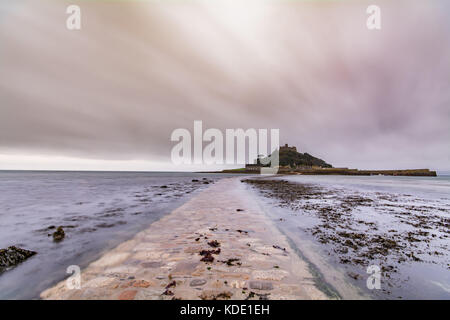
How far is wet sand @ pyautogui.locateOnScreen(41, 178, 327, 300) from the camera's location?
373 cm

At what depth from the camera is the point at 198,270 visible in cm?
467

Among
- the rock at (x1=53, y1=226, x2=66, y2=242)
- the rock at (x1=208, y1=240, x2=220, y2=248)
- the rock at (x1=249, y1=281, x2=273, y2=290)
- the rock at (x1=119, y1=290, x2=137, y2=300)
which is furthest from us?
the rock at (x1=53, y1=226, x2=66, y2=242)

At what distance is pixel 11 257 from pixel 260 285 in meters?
8.00

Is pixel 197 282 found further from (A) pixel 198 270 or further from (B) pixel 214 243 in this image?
(B) pixel 214 243

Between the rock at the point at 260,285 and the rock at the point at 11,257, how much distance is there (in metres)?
7.29

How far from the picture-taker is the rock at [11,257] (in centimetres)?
535

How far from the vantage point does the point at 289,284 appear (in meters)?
4.07

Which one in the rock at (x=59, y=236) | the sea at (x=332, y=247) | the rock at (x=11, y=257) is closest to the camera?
the sea at (x=332, y=247)

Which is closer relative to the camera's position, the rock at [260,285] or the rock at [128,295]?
the rock at [128,295]

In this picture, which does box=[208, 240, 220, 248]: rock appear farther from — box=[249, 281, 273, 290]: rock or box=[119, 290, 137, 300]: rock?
box=[119, 290, 137, 300]: rock

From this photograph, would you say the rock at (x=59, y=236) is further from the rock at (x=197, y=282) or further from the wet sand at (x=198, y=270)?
the rock at (x=197, y=282)

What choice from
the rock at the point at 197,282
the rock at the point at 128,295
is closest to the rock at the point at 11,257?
the rock at the point at 128,295

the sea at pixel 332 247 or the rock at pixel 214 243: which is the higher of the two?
the rock at pixel 214 243

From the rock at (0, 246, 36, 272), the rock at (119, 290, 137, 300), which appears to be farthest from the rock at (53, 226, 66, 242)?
the rock at (119, 290, 137, 300)
